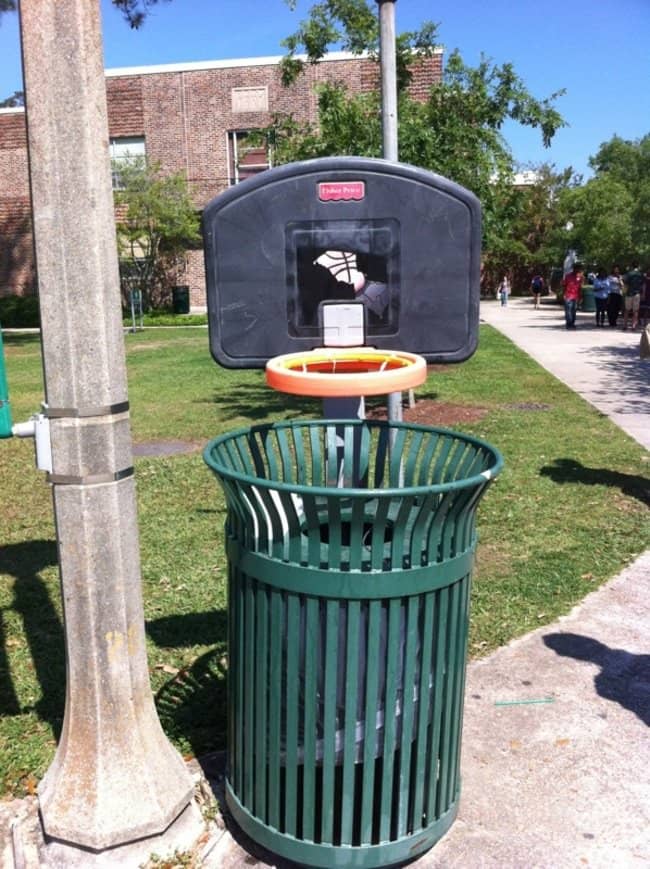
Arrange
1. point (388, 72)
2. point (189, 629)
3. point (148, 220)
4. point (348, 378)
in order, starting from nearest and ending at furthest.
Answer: point (348, 378), point (189, 629), point (388, 72), point (148, 220)

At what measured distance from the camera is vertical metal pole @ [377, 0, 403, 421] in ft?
19.3

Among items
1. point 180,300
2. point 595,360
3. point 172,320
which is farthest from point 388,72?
point 180,300

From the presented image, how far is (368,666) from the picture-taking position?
2449 millimetres

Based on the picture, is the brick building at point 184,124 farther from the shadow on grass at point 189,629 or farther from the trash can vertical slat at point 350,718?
the trash can vertical slat at point 350,718

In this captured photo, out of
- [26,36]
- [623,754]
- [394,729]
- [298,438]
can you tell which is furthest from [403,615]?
[26,36]

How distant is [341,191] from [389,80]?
9.09 ft

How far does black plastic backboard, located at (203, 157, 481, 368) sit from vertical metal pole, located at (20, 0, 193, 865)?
51.6 inches

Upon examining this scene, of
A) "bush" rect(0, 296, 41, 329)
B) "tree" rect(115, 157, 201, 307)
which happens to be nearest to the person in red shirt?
"tree" rect(115, 157, 201, 307)

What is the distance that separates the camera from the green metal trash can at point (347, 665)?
7.92 ft

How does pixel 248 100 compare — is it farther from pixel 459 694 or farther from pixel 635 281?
pixel 459 694

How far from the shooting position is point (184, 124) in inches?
1230

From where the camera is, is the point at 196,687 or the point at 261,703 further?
the point at 196,687

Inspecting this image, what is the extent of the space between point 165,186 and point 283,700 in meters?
26.7

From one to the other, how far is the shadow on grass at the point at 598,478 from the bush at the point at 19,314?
78.6 ft
